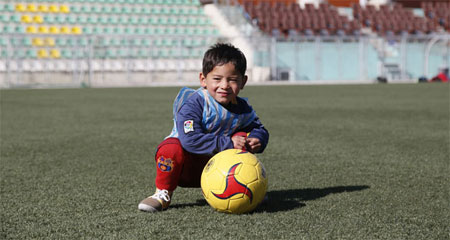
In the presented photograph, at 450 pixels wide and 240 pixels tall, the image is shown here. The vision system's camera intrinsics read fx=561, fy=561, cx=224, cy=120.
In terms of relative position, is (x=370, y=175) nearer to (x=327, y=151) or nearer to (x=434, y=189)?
(x=434, y=189)

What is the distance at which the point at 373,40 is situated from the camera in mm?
21984

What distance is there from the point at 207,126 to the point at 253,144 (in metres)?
0.25

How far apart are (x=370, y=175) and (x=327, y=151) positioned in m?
1.10

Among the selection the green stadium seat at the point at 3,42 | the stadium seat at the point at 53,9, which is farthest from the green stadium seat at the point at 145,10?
the green stadium seat at the point at 3,42

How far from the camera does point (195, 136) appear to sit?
267 centimetres

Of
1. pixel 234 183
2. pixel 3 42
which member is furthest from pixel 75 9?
pixel 234 183

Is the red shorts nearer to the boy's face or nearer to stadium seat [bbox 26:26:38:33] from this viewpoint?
the boy's face

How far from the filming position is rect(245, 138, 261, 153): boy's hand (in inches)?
108

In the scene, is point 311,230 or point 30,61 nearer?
point 311,230

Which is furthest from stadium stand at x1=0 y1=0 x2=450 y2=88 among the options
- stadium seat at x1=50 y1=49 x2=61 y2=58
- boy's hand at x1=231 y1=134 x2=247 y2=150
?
boy's hand at x1=231 y1=134 x2=247 y2=150

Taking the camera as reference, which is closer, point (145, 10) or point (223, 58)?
point (223, 58)

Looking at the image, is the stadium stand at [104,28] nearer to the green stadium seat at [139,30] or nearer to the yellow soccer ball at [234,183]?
the green stadium seat at [139,30]

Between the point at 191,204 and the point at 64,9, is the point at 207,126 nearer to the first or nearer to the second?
the point at 191,204

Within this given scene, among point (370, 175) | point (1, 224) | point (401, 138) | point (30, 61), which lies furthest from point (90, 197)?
point (30, 61)
